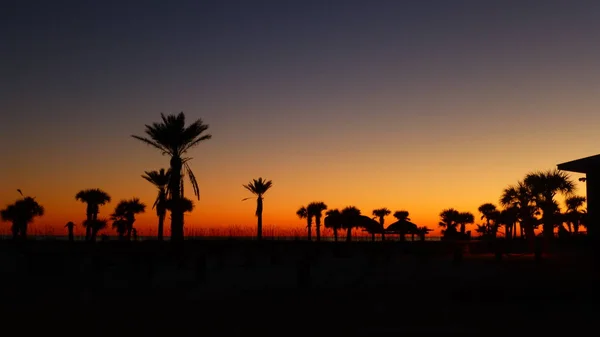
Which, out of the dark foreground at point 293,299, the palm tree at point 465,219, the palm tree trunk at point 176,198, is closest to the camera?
the dark foreground at point 293,299

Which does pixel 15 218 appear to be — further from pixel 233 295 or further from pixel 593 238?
pixel 593 238

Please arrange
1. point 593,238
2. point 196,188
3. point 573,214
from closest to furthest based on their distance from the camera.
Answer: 1. point 593,238
2. point 196,188
3. point 573,214

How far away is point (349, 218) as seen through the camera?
70.3 m

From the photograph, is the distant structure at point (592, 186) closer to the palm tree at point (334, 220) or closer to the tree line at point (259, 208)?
the tree line at point (259, 208)

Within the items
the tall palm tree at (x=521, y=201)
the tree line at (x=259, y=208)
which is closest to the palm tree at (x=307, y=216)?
the tree line at (x=259, y=208)

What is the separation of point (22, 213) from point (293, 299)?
51151 mm

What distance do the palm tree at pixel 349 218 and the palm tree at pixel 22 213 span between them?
1355 inches

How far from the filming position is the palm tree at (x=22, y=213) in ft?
192

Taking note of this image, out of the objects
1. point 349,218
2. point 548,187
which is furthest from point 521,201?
point 349,218

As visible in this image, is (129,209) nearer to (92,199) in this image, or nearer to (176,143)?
(92,199)

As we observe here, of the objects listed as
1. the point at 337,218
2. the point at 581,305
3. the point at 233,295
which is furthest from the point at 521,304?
the point at 337,218

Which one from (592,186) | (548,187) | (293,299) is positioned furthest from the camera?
(548,187)

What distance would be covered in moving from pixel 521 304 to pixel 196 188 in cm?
2323

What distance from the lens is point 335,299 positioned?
15.7m
